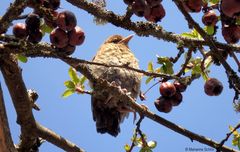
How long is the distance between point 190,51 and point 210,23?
26cm

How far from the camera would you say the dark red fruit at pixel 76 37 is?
2336 mm

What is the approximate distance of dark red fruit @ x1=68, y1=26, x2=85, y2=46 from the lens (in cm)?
234

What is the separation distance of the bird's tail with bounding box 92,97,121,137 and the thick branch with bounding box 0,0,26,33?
263cm

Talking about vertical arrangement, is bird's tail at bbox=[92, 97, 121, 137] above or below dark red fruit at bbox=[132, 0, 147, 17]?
above

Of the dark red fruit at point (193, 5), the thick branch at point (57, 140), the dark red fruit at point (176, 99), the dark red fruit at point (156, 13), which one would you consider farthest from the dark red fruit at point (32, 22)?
the thick branch at point (57, 140)

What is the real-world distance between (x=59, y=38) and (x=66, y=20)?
0.33ft

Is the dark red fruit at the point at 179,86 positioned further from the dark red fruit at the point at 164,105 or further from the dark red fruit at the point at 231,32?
the dark red fruit at the point at 231,32

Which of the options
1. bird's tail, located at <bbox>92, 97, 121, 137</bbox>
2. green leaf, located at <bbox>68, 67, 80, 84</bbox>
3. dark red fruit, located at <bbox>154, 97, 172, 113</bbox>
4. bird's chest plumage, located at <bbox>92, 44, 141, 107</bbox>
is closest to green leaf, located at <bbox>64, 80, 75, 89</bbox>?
green leaf, located at <bbox>68, 67, 80, 84</bbox>

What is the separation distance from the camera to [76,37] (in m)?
2.35

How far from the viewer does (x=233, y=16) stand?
220 cm

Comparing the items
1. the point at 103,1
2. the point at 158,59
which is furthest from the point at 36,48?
the point at 158,59

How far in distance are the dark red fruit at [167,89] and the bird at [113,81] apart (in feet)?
3.04

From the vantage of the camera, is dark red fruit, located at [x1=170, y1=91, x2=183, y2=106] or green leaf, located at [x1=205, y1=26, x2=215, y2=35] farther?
dark red fruit, located at [x1=170, y1=91, x2=183, y2=106]

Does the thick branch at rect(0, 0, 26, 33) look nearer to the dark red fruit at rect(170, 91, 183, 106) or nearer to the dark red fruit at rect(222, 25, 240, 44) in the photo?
the dark red fruit at rect(222, 25, 240, 44)
